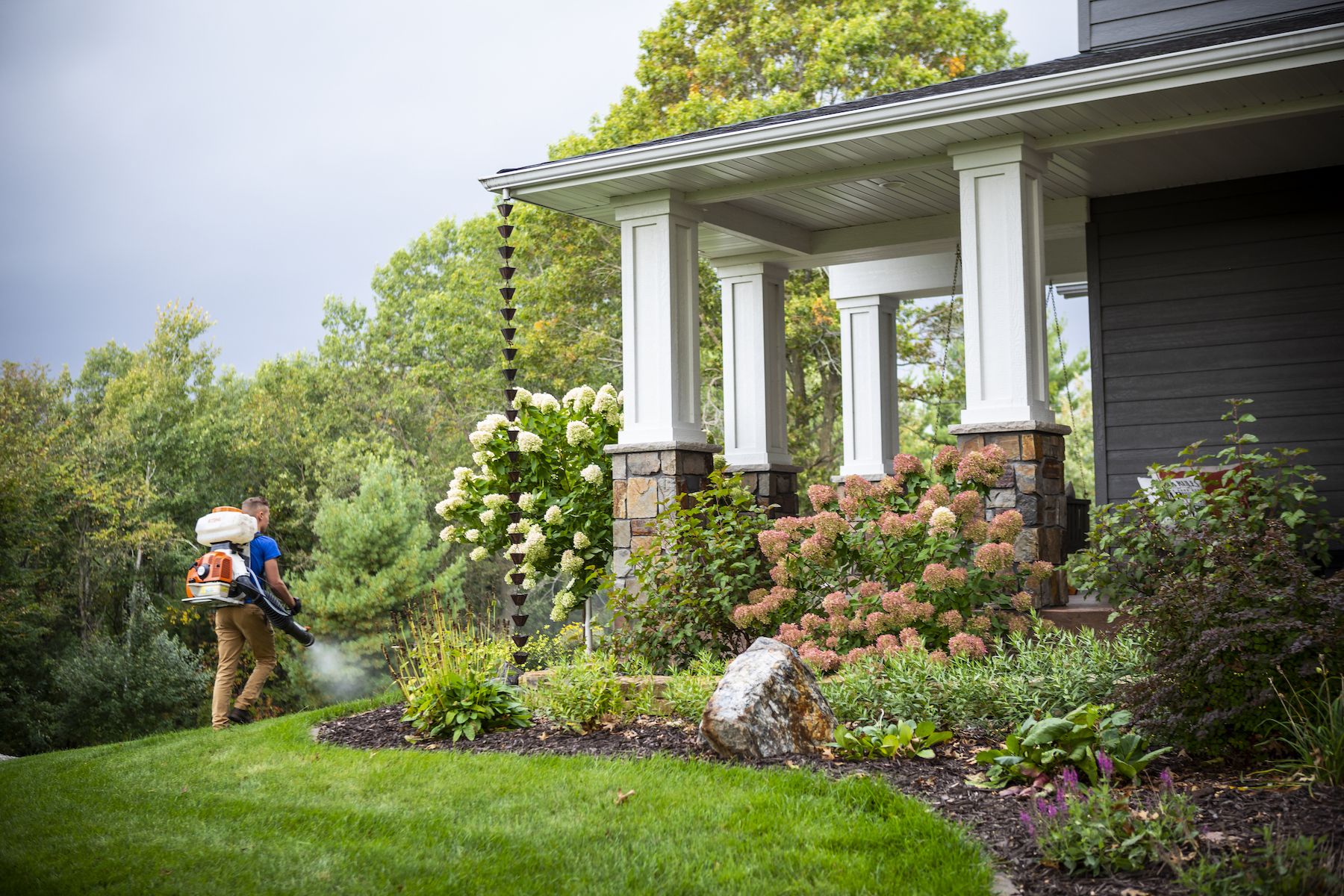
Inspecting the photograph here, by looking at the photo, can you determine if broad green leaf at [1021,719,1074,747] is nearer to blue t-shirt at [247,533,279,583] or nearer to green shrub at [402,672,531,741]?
green shrub at [402,672,531,741]

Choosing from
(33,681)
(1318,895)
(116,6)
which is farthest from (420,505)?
(116,6)

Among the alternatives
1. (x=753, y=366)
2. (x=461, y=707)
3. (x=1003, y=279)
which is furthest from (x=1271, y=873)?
(x=753, y=366)

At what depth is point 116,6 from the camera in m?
43.3

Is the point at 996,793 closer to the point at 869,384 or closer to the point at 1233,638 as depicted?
the point at 1233,638

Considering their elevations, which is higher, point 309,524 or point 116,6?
point 116,6

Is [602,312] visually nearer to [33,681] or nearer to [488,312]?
[488,312]

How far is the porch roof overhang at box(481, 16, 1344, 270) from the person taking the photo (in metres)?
5.55

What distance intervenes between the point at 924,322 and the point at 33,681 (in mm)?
17617

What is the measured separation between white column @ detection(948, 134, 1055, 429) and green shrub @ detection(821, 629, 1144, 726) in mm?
1729

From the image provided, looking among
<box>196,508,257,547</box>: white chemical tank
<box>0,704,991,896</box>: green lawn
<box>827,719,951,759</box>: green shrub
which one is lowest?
<box>0,704,991,896</box>: green lawn

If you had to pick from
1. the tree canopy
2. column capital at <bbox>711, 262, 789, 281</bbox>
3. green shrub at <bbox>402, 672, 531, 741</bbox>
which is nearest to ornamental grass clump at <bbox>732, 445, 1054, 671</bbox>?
green shrub at <bbox>402, 672, 531, 741</bbox>

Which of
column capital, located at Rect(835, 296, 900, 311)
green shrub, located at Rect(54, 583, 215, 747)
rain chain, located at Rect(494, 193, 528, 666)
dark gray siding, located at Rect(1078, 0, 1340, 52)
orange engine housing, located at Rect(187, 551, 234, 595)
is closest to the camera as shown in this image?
orange engine housing, located at Rect(187, 551, 234, 595)

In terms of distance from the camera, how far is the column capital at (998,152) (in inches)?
243

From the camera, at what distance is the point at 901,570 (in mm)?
5484
